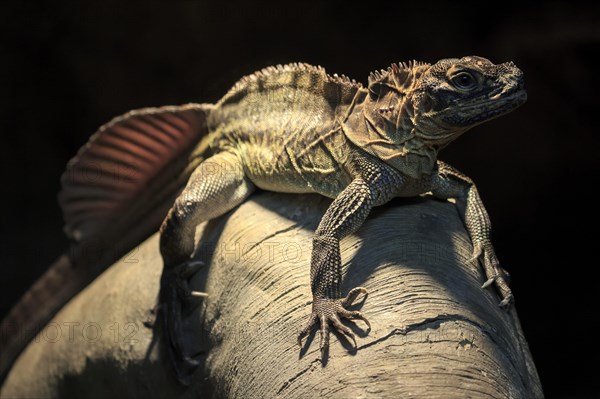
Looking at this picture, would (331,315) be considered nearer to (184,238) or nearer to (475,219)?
(475,219)

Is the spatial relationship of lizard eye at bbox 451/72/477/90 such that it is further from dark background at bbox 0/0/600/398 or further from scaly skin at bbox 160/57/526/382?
dark background at bbox 0/0/600/398

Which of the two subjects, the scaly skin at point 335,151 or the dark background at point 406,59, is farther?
the dark background at point 406,59

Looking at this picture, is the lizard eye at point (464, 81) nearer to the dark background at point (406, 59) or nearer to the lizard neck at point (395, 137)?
the lizard neck at point (395, 137)

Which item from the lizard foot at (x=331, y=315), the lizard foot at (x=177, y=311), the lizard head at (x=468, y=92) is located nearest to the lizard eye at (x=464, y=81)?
the lizard head at (x=468, y=92)

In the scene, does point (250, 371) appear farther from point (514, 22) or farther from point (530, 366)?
point (514, 22)

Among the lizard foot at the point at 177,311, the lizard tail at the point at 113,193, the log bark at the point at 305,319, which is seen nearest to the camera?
the log bark at the point at 305,319

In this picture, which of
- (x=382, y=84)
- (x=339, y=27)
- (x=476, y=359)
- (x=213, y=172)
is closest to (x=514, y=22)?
(x=339, y=27)
